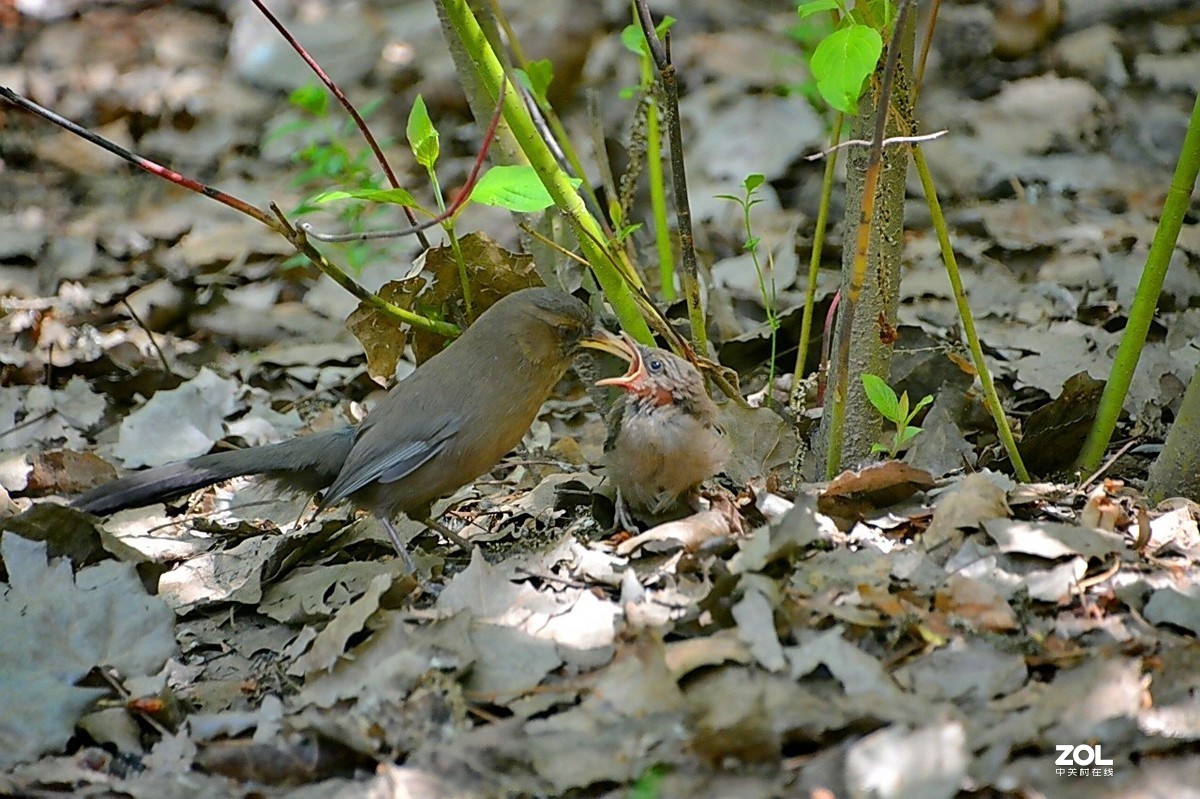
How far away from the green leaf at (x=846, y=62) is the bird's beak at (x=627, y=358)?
126cm

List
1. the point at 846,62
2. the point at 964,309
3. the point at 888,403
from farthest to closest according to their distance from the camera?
1. the point at 964,309
2. the point at 888,403
3. the point at 846,62

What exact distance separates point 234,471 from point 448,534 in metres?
0.76

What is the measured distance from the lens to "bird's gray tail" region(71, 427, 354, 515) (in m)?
4.14

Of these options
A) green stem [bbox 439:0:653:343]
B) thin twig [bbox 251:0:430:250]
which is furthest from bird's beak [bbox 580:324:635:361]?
thin twig [bbox 251:0:430:250]

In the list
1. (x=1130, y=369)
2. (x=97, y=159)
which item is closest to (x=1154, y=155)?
(x=1130, y=369)

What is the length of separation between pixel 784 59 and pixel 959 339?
3001 millimetres

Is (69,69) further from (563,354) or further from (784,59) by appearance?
(563,354)

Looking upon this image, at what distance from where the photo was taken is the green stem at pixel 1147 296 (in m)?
3.50

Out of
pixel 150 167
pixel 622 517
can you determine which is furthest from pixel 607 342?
pixel 150 167

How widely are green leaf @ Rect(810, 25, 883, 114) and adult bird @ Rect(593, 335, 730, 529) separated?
1.19m

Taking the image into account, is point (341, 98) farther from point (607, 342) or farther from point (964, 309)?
point (964, 309)

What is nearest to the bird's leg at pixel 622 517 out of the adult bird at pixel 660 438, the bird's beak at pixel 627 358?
the adult bird at pixel 660 438

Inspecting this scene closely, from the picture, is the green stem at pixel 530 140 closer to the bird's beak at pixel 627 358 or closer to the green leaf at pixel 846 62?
the bird's beak at pixel 627 358

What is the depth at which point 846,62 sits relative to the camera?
10.0 feet
